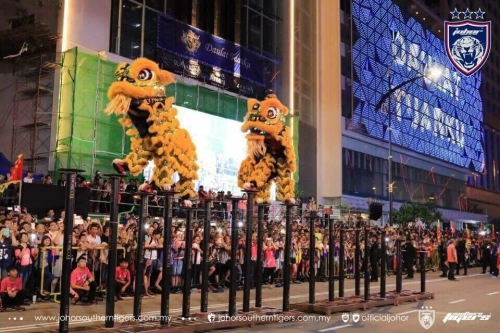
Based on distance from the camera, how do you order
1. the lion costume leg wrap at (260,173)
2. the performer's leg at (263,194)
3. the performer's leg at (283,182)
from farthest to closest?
the performer's leg at (283,182) < the lion costume leg wrap at (260,173) < the performer's leg at (263,194)

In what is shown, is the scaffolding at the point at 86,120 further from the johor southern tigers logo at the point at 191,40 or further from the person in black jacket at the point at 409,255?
the person in black jacket at the point at 409,255

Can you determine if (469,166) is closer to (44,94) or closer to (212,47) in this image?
Result: (212,47)

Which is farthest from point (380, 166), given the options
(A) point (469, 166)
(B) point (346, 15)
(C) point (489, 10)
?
(C) point (489, 10)

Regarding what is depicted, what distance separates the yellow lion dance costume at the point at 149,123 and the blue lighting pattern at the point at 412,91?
23611 mm

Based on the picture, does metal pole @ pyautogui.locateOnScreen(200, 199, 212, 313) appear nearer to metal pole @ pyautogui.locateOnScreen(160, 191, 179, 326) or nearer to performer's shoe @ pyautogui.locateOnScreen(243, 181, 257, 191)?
metal pole @ pyautogui.locateOnScreen(160, 191, 179, 326)

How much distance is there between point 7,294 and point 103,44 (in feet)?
46.2

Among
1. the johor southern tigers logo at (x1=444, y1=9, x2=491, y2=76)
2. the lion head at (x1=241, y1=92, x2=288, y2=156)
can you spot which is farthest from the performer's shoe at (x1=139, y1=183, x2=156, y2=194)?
the johor southern tigers logo at (x1=444, y1=9, x2=491, y2=76)

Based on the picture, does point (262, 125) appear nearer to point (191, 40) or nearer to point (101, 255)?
point (101, 255)

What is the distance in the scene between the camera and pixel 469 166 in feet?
207

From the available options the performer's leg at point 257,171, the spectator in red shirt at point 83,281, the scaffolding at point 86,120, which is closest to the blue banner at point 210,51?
the scaffolding at point 86,120

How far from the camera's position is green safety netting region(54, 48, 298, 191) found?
20.8 metres

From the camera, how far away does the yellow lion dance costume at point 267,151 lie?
12.0 m

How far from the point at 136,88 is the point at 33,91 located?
44.7ft

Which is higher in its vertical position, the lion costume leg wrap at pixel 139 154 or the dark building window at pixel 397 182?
the dark building window at pixel 397 182
